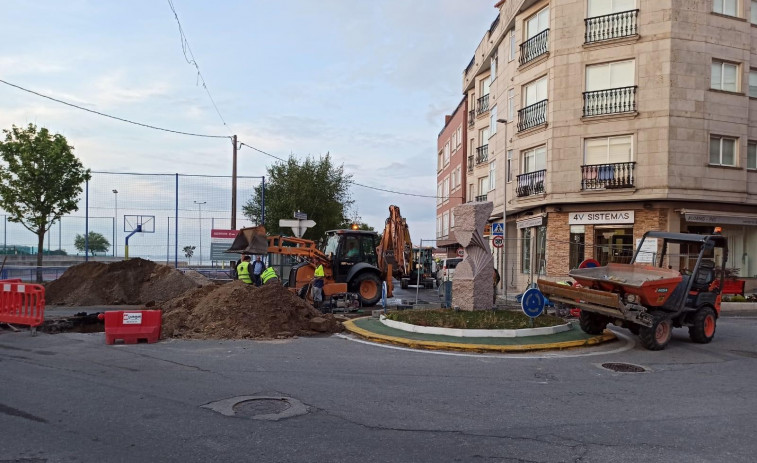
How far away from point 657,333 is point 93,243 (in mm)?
22504

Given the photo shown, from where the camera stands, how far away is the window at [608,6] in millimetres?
23344

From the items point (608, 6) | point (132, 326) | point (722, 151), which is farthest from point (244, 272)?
point (722, 151)

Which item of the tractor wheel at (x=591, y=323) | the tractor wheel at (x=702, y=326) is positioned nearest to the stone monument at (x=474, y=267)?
the tractor wheel at (x=591, y=323)

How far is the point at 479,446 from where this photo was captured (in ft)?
16.1

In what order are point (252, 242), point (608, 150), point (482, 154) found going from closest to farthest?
point (252, 242) < point (608, 150) < point (482, 154)

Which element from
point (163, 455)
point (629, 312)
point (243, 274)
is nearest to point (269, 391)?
point (163, 455)

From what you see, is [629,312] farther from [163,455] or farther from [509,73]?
[509,73]

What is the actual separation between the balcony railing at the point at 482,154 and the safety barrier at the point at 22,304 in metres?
28.2

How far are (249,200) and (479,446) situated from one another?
23187 millimetres

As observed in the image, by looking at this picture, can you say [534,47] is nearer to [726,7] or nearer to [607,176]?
[607,176]

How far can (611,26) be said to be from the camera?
77.4ft

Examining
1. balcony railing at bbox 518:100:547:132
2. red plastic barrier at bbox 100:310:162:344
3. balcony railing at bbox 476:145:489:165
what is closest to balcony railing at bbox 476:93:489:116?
balcony railing at bbox 476:145:489:165

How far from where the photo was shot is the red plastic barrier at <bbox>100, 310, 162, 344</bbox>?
10.1m

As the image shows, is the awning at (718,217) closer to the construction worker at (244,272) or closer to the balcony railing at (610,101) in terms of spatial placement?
the balcony railing at (610,101)
